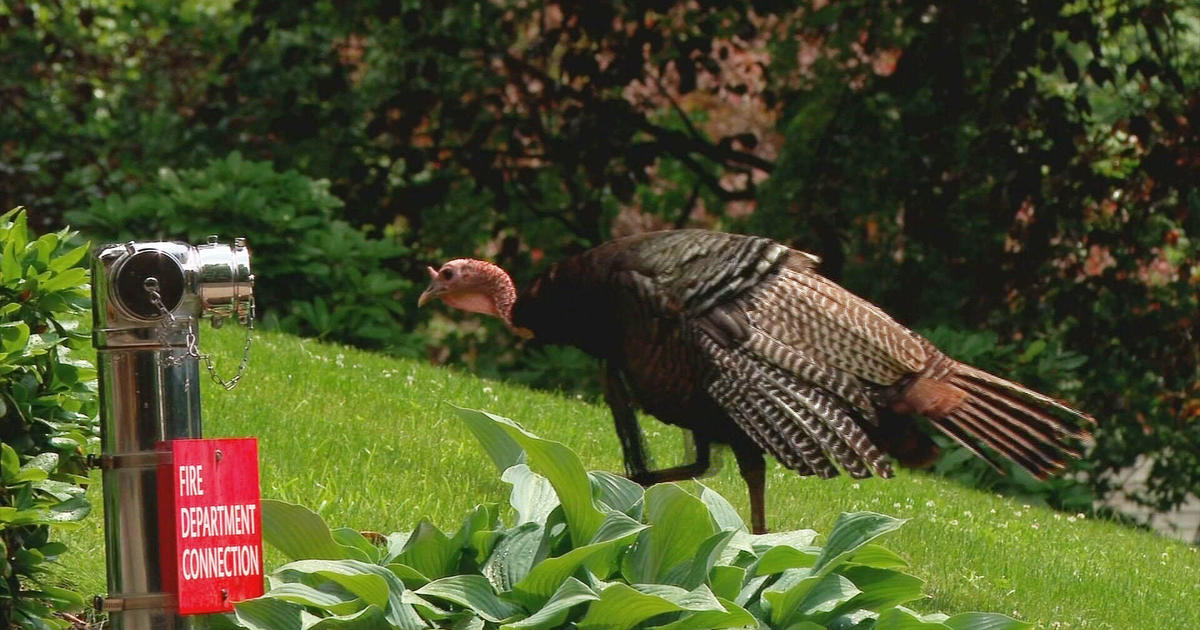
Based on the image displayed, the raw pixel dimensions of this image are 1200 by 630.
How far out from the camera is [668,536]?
139 inches

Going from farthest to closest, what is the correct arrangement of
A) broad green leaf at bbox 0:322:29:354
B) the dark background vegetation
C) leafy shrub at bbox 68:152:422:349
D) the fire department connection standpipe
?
the dark background vegetation, leafy shrub at bbox 68:152:422:349, broad green leaf at bbox 0:322:29:354, the fire department connection standpipe

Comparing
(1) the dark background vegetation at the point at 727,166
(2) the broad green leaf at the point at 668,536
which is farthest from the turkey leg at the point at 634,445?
(1) the dark background vegetation at the point at 727,166

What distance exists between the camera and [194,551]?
9.57ft

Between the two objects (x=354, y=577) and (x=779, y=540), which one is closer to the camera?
(x=354, y=577)

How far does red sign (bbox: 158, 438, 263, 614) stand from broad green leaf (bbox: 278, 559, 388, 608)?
0.17 m

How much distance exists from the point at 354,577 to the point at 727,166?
830cm

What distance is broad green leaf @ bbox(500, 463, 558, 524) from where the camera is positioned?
358 cm

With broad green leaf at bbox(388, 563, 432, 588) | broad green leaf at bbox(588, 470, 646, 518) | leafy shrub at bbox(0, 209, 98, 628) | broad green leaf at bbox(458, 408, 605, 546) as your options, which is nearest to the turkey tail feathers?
broad green leaf at bbox(588, 470, 646, 518)

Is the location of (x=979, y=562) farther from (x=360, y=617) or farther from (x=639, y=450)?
(x=360, y=617)

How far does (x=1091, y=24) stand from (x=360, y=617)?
23.6 ft

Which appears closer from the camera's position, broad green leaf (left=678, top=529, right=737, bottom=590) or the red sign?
the red sign

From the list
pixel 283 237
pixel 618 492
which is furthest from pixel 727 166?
pixel 618 492

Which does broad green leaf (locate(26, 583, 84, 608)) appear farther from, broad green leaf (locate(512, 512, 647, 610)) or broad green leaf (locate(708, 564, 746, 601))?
broad green leaf (locate(708, 564, 746, 601))

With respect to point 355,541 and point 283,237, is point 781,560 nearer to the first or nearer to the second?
point 355,541
